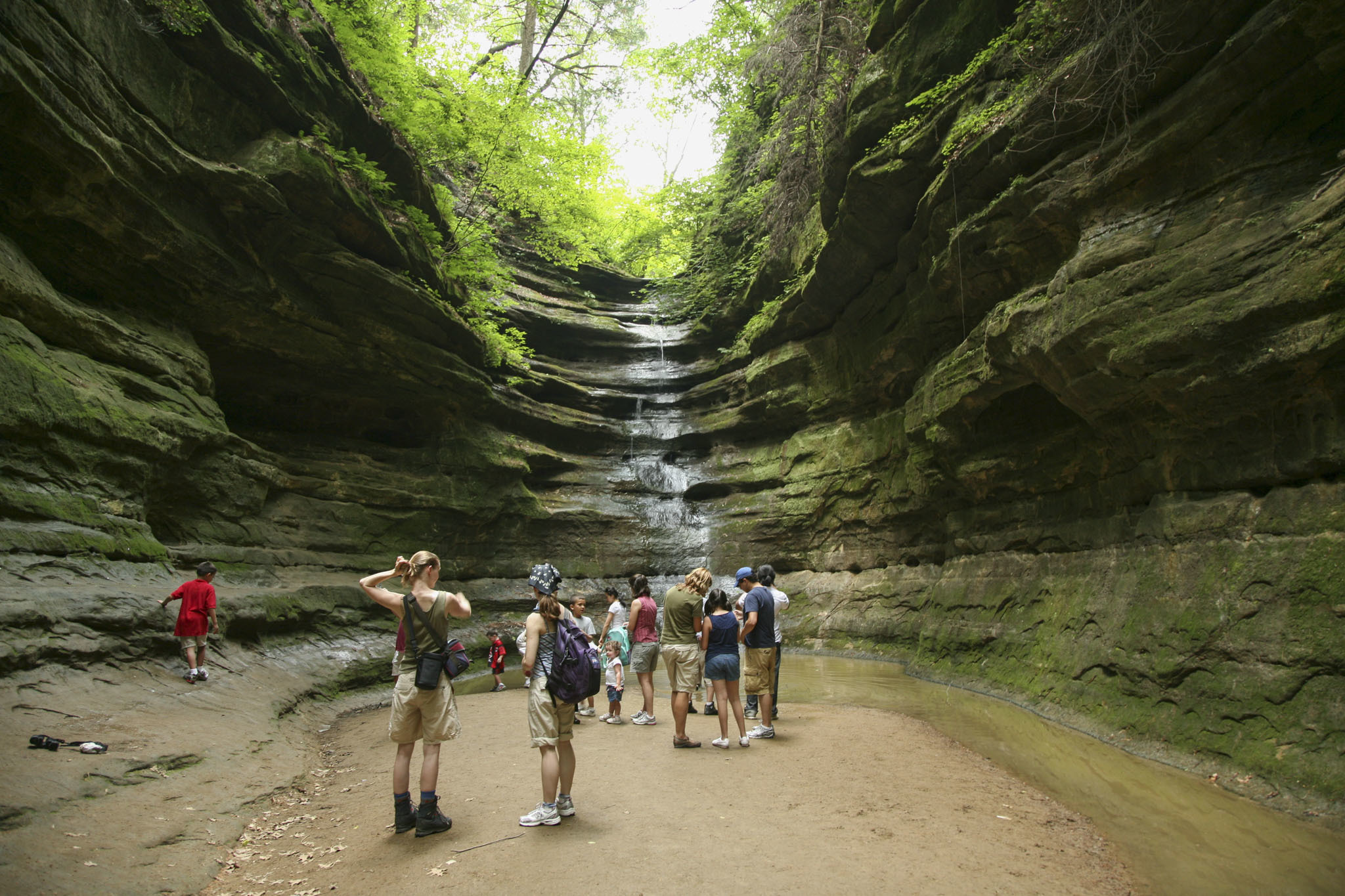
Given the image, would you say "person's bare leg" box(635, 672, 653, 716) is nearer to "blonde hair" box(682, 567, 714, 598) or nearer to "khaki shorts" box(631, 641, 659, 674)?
"khaki shorts" box(631, 641, 659, 674)

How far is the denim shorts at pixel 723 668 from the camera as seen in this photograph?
707cm

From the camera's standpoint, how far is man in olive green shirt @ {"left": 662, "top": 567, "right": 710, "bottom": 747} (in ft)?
24.1

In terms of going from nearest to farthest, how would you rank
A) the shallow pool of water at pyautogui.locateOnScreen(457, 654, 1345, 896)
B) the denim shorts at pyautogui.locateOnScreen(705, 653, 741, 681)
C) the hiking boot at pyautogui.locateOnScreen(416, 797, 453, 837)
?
1. the shallow pool of water at pyautogui.locateOnScreen(457, 654, 1345, 896)
2. the hiking boot at pyautogui.locateOnScreen(416, 797, 453, 837)
3. the denim shorts at pyautogui.locateOnScreen(705, 653, 741, 681)

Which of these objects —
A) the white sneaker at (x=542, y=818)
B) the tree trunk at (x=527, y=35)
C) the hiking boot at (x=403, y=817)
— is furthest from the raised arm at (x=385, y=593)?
the tree trunk at (x=527, y=35)

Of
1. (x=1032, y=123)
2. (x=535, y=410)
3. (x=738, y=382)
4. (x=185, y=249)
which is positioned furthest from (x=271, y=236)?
(x=738, y=382)

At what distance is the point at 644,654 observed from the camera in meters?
8.24

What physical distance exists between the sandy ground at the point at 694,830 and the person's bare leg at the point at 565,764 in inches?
9.9

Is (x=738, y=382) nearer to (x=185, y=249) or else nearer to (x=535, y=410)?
(x=535, y=410)

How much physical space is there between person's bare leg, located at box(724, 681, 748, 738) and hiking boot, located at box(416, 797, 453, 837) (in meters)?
3.10

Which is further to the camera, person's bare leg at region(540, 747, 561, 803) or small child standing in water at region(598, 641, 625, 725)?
small child standing in water at region(598, 641, 625, 725)

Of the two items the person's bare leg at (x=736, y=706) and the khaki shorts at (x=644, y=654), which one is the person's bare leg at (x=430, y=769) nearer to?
the person's bare leg at (x=736, y=706)

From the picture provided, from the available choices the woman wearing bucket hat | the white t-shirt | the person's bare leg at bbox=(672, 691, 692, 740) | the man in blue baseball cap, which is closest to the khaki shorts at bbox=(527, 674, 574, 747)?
the woman wearing bucket hat

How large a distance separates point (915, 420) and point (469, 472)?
10.9 metres

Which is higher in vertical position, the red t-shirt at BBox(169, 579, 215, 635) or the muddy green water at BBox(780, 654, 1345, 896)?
the red t-shirt at BBox(169, 579, 215, 635)
